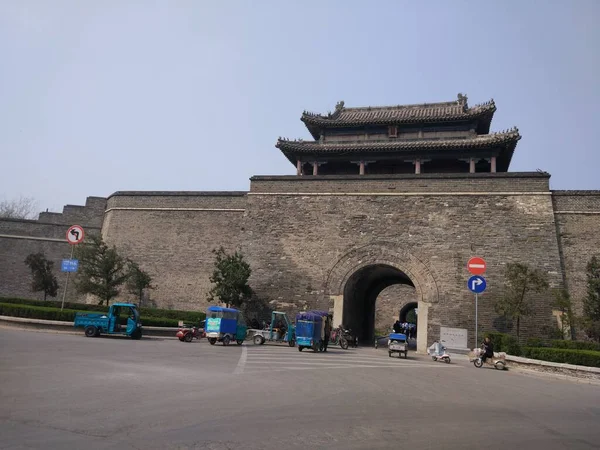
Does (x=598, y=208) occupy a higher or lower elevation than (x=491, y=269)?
higher

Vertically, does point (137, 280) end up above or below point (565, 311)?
above

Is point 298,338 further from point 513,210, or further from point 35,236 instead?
point 35,236

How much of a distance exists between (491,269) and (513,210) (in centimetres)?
241

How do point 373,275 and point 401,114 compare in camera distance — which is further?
point 401,114

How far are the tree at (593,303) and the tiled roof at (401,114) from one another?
9723 millimetres

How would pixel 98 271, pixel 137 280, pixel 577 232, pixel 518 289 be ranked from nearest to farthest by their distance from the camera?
pixel 518 289 → pixel 577 232 → pixel 98 271 → pixel 137 280

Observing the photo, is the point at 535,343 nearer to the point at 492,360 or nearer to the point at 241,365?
the point at 492,360

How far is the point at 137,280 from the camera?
763 inches

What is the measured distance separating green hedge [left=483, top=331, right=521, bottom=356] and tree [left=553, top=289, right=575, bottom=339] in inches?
82.3

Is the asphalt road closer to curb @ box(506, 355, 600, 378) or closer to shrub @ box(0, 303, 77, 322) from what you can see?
curb @ box(506, 355, 600, 378)

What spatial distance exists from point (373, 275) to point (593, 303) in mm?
8090

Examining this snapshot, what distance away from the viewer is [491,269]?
16.3m

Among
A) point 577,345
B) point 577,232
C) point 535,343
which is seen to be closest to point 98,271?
point 535,343

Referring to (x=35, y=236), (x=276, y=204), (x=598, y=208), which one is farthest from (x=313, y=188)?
(x=35, y=236)
